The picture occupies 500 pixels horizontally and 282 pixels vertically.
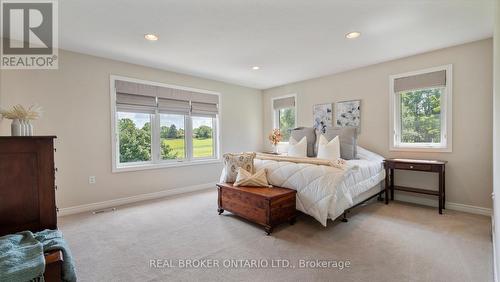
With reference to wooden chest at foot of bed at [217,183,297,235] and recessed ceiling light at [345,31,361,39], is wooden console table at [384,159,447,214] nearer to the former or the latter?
wooden chest at foot of bed at [217,183,297,235]

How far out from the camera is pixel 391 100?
3.90m

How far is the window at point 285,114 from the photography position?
18.0ft

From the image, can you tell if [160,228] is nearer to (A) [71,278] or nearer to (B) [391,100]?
(A) [71,278]

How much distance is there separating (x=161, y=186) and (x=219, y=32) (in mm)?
2992

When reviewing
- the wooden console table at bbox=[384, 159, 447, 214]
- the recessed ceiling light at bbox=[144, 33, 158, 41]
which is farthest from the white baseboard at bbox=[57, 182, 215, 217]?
the wooden console table at bbox=[384, 159, 447, 214]

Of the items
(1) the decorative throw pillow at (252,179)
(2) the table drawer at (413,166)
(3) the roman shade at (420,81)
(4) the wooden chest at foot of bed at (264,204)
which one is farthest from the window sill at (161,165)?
(3) the roman shade at (420,81)

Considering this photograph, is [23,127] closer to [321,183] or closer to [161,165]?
[161,165]

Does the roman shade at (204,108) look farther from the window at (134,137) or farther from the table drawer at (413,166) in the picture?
the table drawer at (413,166)

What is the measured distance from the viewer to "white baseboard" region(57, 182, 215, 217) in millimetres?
3359

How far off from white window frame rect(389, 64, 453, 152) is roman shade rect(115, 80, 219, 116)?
11.5 feet

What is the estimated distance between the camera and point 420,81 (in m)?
3.59

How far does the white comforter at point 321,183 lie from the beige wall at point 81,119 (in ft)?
8.05

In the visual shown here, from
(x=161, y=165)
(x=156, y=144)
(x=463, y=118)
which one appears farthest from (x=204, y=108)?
(x=463, y=118)

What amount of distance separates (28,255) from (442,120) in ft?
15.8
